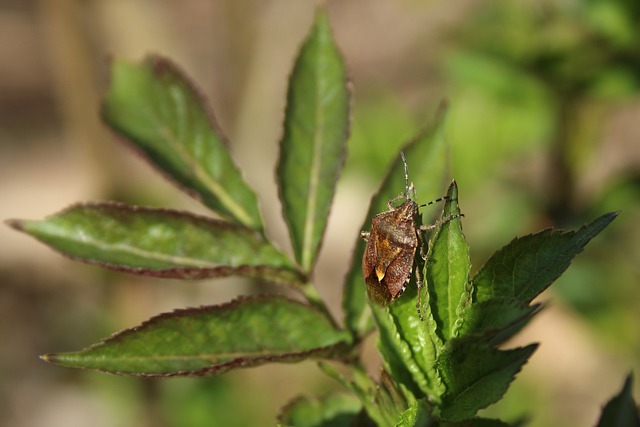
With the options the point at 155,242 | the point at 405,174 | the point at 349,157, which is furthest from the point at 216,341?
the point at 349,157

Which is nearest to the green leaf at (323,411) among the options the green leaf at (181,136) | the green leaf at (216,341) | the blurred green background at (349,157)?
the green leaf at (216,341)

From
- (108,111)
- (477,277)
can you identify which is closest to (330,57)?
(108,111)

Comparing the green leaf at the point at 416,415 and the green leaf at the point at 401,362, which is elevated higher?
the green leaf at the point at 401,362

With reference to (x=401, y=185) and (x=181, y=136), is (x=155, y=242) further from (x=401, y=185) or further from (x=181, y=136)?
(x=401, y=185)

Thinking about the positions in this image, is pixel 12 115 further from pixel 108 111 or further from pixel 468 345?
pixel 468 345

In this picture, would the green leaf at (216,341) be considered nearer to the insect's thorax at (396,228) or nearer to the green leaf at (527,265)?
the insect's thorax at (396,228)

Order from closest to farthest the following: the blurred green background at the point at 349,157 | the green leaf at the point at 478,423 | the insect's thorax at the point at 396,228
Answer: the green leaf at the point at 478,423 < the insect's thorax at the point at 396,228 < the blurred green background at the point at 349,157

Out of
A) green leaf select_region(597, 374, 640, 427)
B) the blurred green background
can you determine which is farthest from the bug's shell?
the blurred green background
